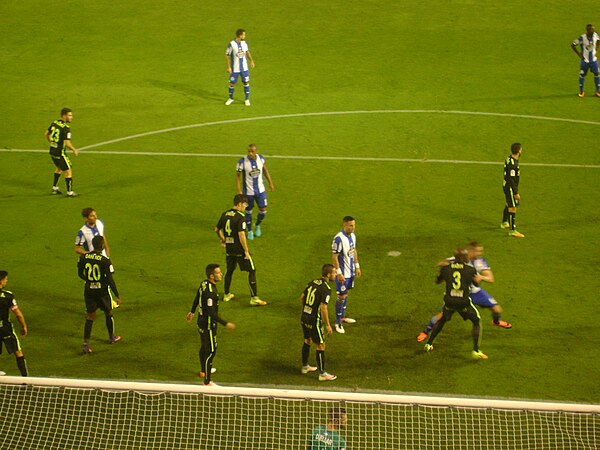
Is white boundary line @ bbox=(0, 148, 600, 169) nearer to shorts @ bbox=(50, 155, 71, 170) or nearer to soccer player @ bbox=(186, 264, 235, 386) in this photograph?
shorts @ bbox=(50, 155, 71, 170)

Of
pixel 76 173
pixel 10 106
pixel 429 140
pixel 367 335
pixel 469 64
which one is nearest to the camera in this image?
pixel 367 335

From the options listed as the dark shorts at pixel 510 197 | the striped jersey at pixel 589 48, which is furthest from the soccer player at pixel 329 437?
the striped jersey at pixel 589 48

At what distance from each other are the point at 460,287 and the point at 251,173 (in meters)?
5.82

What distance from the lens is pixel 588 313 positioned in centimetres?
1684

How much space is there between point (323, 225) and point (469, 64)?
12894 mm

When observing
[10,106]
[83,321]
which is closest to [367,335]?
[83,321]

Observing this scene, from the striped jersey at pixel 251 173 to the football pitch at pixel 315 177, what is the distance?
3.77 feet

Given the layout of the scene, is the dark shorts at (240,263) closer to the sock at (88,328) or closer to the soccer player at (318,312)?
the soccer player at (318,312)

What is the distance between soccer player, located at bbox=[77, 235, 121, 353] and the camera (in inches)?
604

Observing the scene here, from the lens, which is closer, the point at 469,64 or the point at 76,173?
the point at 76,173

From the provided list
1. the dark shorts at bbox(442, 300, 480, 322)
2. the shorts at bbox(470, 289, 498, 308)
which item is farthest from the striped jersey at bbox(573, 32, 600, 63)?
the dark shorts at bbox(442, 300, 480, 322)

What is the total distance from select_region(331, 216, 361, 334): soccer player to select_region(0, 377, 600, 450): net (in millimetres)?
2579

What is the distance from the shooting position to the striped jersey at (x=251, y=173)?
63.3ft

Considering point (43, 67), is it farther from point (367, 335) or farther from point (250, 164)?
point (367, 335)
